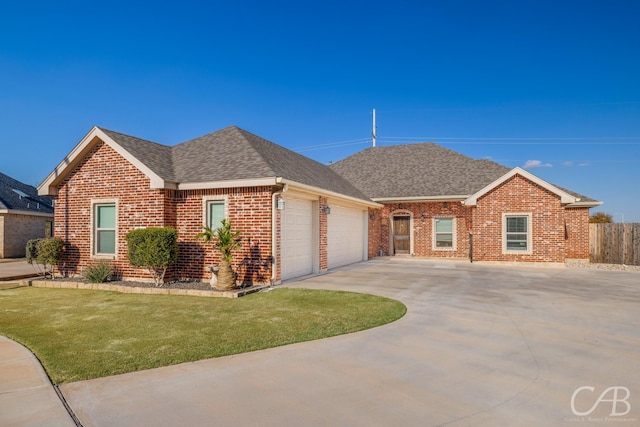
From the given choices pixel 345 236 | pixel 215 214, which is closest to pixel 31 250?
pixel 215 214

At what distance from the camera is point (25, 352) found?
4.98 metres

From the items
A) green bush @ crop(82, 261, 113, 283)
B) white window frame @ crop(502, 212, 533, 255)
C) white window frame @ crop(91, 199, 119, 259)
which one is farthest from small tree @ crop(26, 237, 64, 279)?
white window frame @ crop(502, 212, 533, 255)

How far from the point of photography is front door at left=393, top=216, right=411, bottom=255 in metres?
20.9

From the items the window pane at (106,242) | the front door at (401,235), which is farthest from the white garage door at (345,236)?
the window pane at (106,242)

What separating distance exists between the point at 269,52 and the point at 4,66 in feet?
43.6

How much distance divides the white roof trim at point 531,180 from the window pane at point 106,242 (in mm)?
15180

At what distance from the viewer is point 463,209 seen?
63.7ft

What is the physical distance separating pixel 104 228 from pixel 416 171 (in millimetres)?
17198

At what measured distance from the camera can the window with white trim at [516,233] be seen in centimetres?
1686

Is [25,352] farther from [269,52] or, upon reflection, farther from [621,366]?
[269,52]

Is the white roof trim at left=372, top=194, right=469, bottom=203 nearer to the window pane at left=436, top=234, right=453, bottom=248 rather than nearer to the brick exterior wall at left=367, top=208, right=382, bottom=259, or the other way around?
the brick exterior wall at left=367, top=208, right=382, bottom=259

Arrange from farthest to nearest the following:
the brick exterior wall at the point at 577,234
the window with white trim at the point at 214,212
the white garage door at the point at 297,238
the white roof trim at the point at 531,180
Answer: the brick exterior wall at the point at 577,234 < the white roof trim at the point at 531,180 < the white garage door at the point at 297,238 < the window with white trim at the point at 214,212

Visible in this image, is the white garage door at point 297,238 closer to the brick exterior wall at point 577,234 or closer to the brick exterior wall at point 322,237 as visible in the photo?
the brick exterior wall at point 322,237

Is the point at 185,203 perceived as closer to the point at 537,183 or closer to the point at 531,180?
the point at 531,180
